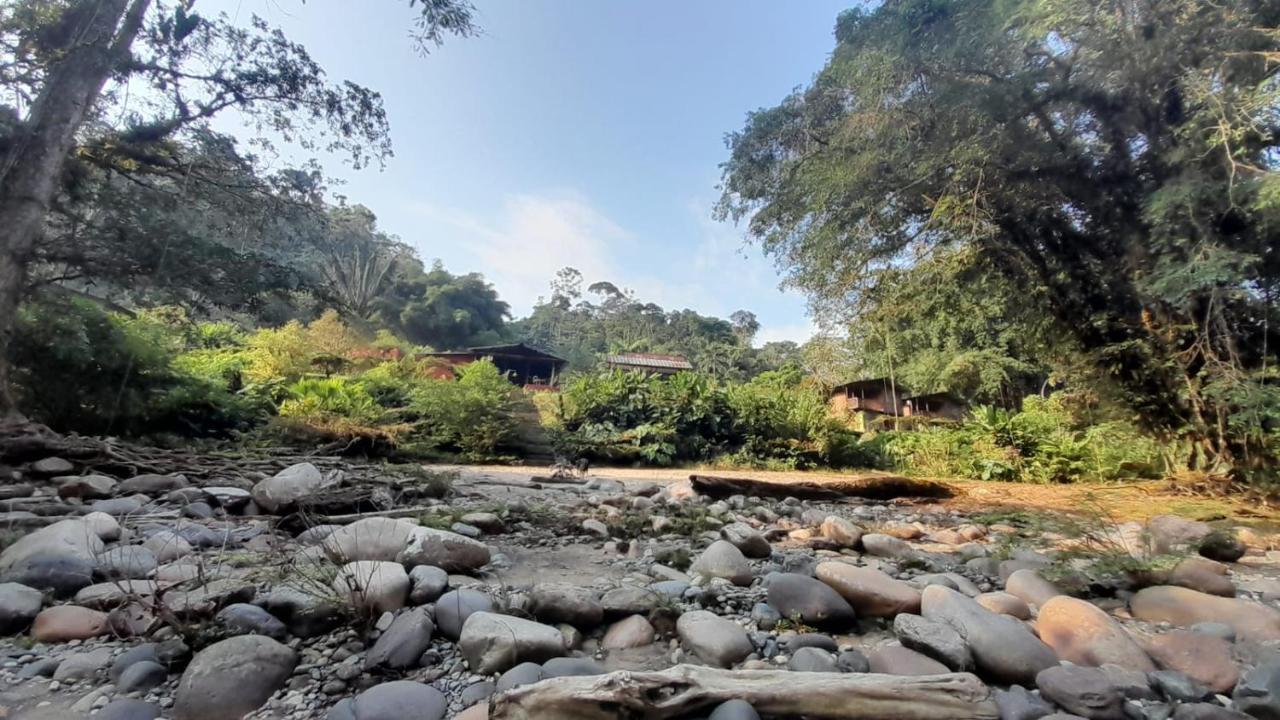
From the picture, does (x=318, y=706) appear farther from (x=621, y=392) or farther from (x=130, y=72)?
(x=621, y=392)

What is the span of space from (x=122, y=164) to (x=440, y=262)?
32511mm

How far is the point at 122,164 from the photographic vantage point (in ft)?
17.0

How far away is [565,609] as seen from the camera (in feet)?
5.53

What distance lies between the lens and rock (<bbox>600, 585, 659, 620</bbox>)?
174 centimetres

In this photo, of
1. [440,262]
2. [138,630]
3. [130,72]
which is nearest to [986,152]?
[138,630]

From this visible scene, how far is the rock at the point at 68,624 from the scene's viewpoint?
1542 millimetres

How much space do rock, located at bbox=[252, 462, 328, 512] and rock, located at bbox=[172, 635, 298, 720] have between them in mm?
1722

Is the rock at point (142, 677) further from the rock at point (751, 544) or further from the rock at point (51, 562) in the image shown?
the rock at point (751, 544)

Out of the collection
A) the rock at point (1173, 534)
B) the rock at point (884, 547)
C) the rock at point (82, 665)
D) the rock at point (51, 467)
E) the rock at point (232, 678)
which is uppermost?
the rock at point (1173, 534)

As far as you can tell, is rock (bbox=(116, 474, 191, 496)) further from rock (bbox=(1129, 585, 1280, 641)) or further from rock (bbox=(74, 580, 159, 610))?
rock (bbox=(1129, 585, 1280, 641))

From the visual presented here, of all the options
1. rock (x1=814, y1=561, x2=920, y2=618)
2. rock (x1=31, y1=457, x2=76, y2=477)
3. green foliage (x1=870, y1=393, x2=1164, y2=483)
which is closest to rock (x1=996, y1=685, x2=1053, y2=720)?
rock (x1=814, y1=561, x2=920, y2=618)

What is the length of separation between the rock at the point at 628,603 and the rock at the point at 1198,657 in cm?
149

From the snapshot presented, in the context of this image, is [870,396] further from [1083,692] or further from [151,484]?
[151,484]

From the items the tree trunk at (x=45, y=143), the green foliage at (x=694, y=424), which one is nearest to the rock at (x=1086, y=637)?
the tree trunk at (x=45, y=143)
